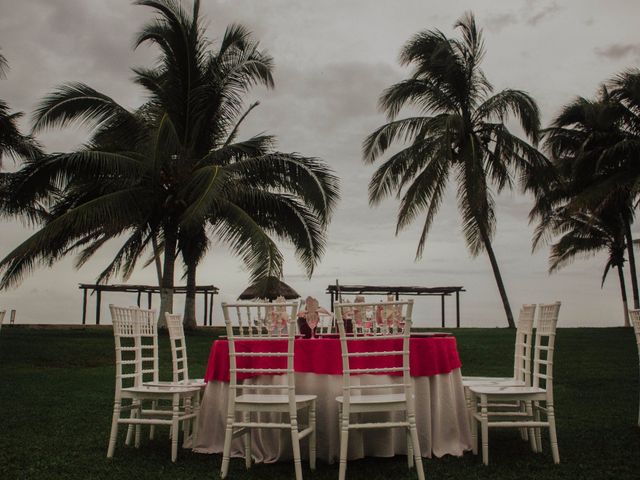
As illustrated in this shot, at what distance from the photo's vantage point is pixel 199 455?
559 centimetres

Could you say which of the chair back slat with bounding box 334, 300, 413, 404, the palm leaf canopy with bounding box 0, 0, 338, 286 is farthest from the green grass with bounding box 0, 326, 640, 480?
the palm leaf canopy with bounding box 0, 0, 338, 286

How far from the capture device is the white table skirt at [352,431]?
5.32 metres

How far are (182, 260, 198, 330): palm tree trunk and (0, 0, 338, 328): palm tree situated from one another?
216 mm

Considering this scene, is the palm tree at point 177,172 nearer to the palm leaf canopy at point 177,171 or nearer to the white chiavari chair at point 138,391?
the palm leaf canopy at point 177,171

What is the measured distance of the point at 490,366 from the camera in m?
12.5

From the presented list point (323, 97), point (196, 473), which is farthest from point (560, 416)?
point (323, 97)

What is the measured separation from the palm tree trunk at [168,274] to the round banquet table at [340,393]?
12.0 m

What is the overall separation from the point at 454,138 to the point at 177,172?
8.31 metres

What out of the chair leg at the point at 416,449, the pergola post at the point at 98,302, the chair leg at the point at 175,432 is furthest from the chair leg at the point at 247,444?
the pergola post at the point at 98,302

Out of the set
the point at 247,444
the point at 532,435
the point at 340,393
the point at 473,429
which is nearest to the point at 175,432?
the point at 247,444

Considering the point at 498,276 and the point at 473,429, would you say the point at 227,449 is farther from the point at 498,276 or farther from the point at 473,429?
the point at 498,276

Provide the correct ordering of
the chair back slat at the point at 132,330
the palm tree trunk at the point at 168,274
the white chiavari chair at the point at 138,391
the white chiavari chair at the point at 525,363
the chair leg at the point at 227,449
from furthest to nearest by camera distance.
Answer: the palm tree trunk at the point at 168,274 → the white chiavari chair at the point at 525,363 → the chair back slat at the point at 132,330 → the white chiavari chair at the point at 138,391 → the chair leg at the point at 227,449

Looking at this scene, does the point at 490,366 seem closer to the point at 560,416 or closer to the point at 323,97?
the point at 560,416

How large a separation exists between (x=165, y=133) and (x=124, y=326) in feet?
31.9
